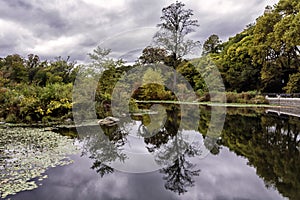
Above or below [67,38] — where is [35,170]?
below

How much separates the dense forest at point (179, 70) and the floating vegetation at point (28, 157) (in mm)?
3506

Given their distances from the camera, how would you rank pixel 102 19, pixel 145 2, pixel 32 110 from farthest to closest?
pixel 102 19 < pixel 145 2 < pixel 32 110

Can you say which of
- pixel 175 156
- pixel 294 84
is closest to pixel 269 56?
pixel 294 84

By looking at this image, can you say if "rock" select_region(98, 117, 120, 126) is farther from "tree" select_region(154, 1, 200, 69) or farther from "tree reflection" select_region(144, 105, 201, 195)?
"tree" select_region(154, 1, 200, 69)

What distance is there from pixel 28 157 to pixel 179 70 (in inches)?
751

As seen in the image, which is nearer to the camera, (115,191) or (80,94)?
(115,191)

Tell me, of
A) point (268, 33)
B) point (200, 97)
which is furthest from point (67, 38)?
point (268, 33)

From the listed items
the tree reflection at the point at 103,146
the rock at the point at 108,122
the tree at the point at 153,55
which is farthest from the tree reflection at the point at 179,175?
the tree at the point at 153,55

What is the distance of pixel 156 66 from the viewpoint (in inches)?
906

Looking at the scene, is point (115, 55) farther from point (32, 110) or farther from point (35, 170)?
point (35, 170)

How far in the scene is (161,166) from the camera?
4398 millimetres

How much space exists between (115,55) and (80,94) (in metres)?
3.01

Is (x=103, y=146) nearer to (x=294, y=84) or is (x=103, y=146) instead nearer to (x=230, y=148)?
(x=230, y=148)

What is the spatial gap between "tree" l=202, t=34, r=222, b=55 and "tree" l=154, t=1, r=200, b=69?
667 cm
